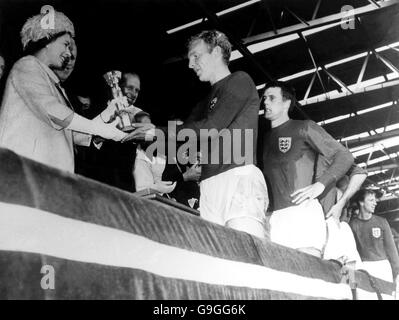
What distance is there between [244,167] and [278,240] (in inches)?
20.4

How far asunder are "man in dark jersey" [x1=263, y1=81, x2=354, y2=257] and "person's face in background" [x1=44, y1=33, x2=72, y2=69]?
3.34 ft

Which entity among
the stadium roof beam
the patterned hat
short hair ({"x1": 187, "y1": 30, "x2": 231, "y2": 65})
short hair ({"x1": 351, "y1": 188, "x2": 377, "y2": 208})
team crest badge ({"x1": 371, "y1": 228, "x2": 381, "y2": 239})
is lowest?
team crest badge ({"x1": 371, "y1": 228, "x2": 381, "y2": 239})

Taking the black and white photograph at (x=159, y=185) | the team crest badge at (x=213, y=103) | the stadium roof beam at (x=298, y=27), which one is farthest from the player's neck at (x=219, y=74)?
the stadium roof beam at (x=298, y=27)

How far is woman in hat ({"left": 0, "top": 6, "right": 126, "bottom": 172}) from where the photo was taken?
54.3 inches

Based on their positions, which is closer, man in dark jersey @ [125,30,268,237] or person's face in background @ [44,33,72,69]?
person's face in background @ [44,33,72,69]

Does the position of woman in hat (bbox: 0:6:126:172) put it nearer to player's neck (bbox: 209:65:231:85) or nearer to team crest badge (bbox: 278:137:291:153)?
player's neck (bbox: 209:65:231:85)

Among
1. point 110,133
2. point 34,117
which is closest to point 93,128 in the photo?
point 110,133

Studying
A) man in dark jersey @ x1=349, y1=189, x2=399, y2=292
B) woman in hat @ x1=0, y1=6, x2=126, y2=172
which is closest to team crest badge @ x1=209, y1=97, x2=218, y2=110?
woman in hat @ x1=0, y1=6, x2=126, y2=172

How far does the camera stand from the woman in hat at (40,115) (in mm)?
1379

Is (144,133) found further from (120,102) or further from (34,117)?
(34,117)

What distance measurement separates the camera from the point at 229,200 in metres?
1.72

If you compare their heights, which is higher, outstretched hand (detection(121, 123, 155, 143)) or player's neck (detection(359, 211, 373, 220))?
player's neck (detection(359, 211, 373, 220))
